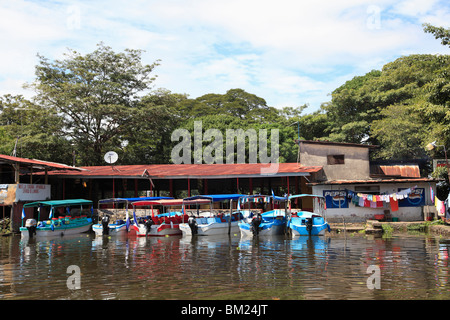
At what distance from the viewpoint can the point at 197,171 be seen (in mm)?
30516

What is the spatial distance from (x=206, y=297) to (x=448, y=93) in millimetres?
16867

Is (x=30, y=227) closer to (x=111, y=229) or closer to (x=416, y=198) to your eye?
(x=111, y=229)

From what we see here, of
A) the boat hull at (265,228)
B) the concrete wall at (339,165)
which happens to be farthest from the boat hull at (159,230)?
the concrete wall at (339,165)

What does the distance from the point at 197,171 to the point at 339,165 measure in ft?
33.5

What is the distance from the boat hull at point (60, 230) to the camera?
2547 cm

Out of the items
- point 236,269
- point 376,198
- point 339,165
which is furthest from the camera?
point 339,165

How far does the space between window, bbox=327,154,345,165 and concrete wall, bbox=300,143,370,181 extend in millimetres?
149

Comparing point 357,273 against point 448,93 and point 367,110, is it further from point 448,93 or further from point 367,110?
point 367,110

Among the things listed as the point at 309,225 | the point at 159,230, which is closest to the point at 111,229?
the point at 159,230

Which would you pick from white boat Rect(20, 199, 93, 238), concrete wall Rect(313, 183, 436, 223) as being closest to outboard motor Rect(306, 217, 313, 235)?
concrete wall Rect(313, 183, 436, 223)

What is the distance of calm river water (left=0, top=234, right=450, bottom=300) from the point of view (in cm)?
1011

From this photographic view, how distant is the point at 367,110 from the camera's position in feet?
129

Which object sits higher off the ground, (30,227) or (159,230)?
(30,227)
